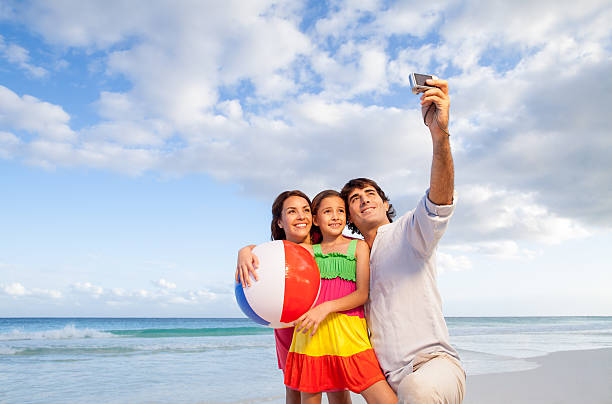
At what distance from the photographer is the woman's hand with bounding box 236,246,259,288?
2844 mm

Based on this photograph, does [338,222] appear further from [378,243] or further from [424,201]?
[424,201]

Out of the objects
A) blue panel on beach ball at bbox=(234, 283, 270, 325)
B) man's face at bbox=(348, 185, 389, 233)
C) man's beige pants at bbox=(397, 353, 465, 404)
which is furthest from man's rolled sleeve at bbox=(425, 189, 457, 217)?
blue panel on beach ball at bbox=(234, 283, 270, 325)

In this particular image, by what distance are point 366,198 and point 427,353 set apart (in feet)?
3.51

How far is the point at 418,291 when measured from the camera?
8.59 ft

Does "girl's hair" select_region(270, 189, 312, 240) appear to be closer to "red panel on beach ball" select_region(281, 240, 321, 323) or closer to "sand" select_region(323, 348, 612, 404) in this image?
"red panel on beach ball" select_region(281, 240, 321, 323)

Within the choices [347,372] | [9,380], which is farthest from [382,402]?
[9,380]

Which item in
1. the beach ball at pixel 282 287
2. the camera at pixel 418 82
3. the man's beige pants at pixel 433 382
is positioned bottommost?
the man's beige pants at pixel 433 382

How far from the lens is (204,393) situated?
6.23 m

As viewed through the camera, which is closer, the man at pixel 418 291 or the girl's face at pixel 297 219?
the man at pixel 418 291

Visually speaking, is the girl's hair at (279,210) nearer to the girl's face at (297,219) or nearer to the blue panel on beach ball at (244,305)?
the girl's face at (297,219)

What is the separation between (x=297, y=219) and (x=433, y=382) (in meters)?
1.46

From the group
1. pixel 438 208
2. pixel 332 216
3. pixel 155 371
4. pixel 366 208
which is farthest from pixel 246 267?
pixel 155 371

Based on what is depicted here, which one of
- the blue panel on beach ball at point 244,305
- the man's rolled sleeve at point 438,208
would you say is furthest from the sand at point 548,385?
the man's rolled sleeve at point 438,208

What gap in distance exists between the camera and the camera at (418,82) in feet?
7.39
